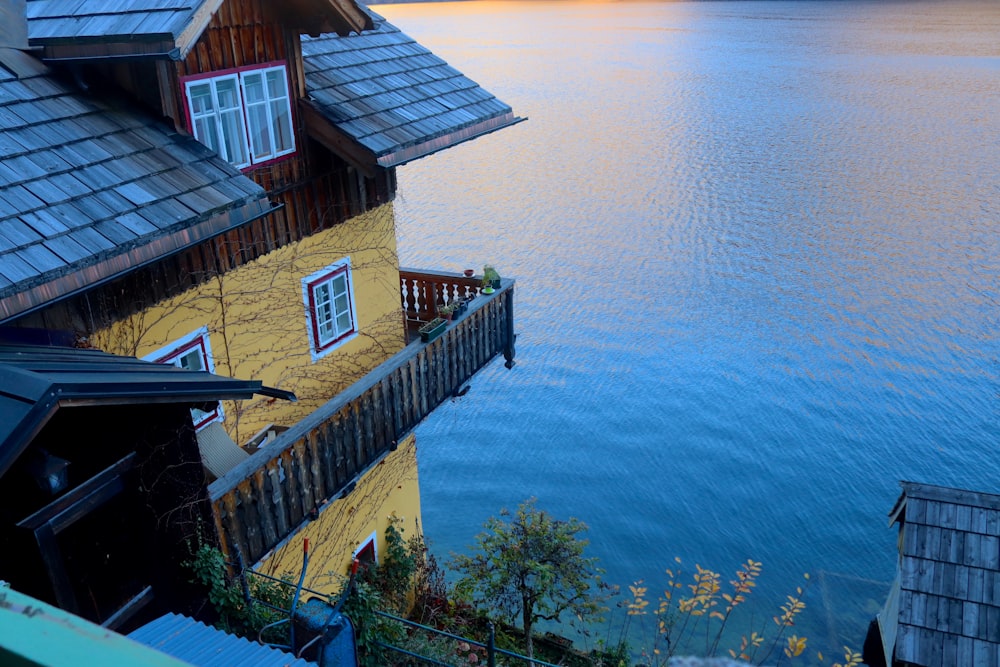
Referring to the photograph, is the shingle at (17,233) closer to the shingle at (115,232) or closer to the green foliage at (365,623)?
the shingle at (115,232)

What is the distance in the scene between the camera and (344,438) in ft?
34.0

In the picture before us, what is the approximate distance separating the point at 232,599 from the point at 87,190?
3.95 m

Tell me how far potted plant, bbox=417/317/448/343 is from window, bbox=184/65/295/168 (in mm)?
3018

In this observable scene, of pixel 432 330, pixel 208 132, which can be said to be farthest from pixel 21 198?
pixel 432 330

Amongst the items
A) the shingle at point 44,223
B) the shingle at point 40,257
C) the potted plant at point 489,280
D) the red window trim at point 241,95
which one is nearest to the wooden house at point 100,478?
the shingle at point 40,257

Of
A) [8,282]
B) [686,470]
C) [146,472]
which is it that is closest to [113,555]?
[146,472]

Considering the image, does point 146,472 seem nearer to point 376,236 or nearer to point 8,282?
point 8,282

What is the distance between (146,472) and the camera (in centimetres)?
693

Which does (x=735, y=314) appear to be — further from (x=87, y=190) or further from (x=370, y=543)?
(x=87, y=190)

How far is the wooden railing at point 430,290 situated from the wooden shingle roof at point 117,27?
6233 millimetres

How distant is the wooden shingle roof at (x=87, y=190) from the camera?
6.69 m

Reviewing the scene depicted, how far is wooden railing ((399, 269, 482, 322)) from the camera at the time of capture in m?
13.9

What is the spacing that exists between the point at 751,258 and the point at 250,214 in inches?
1192

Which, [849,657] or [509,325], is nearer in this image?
[509,325]
